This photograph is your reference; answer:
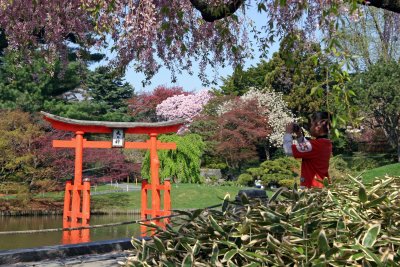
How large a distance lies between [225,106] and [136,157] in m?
6.15

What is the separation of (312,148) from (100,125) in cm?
994

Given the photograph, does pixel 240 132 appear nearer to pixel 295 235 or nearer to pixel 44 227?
pixel 44 227

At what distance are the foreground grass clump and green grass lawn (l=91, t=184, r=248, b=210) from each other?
62.8 feet

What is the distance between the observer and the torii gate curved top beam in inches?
522

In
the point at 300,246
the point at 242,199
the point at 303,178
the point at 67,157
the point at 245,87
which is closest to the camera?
the point at 300,246

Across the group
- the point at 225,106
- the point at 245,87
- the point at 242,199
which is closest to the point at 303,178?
the point at 242,199

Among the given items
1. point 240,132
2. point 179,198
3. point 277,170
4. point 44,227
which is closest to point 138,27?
point 44,227

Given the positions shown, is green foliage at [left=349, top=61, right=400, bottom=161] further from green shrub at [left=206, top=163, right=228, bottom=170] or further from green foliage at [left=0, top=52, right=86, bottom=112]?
green foliage at [left=0, top=52, right=86, bottom=112]

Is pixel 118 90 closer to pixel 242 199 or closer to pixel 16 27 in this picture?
pixel 16 27

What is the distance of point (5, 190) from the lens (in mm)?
19391

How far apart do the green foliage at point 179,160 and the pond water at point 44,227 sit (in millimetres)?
4756

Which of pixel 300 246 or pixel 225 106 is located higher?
pixel 225 106

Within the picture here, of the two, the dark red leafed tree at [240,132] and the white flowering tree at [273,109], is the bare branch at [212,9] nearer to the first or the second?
the dark red leafed tree at [240,132]

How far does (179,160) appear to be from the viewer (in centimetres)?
2552
